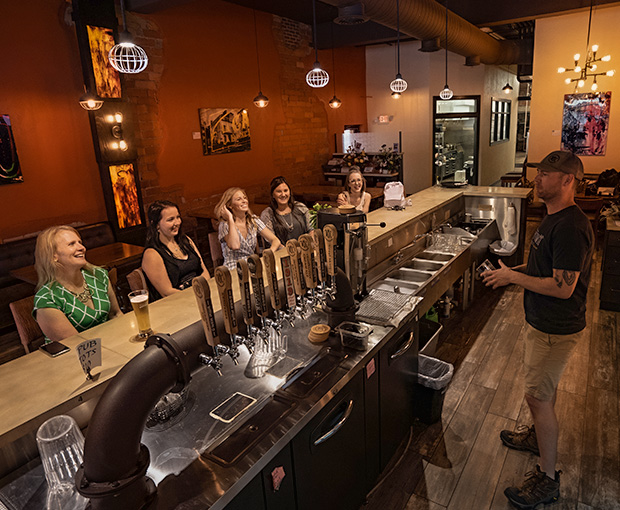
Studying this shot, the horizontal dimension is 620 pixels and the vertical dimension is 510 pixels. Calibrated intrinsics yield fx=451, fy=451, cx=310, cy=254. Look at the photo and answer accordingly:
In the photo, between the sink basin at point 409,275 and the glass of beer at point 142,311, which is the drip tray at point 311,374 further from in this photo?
the sink basin at point 409,275

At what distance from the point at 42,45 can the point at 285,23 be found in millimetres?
4903

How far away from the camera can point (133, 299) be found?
73.1 inches

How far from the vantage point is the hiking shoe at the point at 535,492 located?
7.61 feet

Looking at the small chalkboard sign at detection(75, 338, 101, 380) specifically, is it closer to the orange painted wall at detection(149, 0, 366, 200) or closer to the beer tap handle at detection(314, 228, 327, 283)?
the beer tap handle at detection(314, 228, 327, 283)

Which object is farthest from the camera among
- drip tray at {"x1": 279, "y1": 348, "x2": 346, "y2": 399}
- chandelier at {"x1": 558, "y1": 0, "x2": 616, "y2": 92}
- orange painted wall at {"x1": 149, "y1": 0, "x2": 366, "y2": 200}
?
chandelier at {"x1": 558, "y1": 0, "x2": 616, "y2": 92}

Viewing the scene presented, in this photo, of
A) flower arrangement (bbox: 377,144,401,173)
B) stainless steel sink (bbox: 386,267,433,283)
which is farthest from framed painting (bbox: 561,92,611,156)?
stainless steel sink (bbox: 386,267,433,283)

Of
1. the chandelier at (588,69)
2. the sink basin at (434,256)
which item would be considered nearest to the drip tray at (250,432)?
the sink basin at (434,256)

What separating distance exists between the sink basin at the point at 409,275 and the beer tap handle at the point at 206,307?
215 centimetres

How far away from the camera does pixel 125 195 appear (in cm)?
618

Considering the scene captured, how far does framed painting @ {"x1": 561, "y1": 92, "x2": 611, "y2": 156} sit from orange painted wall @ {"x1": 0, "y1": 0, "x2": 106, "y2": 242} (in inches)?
334

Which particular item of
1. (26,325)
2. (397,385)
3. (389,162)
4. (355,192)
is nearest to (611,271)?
(355,192)

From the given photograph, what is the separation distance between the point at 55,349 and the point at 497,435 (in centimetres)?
258

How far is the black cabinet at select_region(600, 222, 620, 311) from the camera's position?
4.38 metres

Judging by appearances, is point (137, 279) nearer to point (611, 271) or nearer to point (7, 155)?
point (7, 155)
